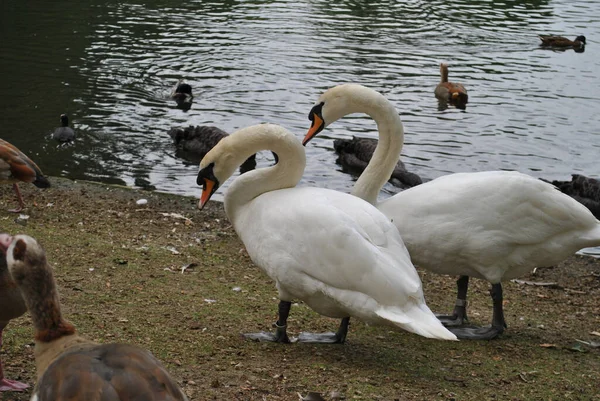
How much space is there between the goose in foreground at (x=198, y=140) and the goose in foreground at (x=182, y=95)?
2.06 m

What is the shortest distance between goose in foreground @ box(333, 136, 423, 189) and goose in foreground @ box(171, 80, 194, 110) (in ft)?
11.8

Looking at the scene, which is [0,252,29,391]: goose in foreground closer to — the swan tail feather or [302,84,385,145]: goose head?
the swan tail feather

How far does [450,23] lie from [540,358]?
19851 mm

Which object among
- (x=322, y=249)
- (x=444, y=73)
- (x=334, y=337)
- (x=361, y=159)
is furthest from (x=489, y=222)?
(x=444, y=73)

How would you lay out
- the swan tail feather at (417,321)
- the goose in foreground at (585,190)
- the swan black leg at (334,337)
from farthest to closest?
the goose in foreground at (585,190) < the swan black leg at (334,337) < the swan tail feather at (417,321)

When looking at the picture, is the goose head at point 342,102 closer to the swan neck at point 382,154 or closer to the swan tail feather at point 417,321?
the swan neck at point 382,154

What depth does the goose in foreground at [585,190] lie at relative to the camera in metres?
11.7

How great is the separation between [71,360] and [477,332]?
3.91 metres

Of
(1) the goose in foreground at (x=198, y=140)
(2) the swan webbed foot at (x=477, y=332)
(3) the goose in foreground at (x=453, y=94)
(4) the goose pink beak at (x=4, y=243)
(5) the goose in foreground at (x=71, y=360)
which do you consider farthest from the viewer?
(3) the goose in foreground at (x=453, y=94)

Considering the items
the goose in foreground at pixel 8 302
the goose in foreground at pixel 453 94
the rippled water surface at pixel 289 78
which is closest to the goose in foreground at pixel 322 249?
the goose in foreground at pixel 8 302

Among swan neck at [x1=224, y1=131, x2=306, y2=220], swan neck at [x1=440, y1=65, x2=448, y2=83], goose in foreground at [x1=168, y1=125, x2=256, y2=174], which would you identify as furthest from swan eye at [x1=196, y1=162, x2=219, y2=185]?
swan neck at [x1=440, y1=65, x2=448, y2=83]

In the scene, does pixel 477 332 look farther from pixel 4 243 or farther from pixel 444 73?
pixel 444 73

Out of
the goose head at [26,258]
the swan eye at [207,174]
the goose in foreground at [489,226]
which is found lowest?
the goose in foreground at [489,226]

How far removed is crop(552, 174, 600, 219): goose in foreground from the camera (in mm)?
11672
